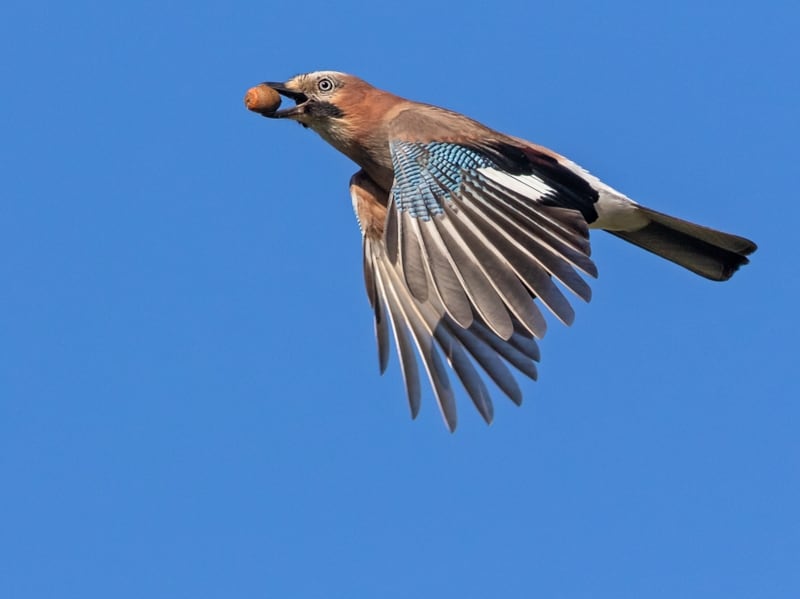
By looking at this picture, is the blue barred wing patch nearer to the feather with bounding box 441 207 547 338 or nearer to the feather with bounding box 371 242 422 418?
the feather with bounding box 441 207 547 338

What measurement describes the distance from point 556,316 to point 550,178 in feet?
5.52

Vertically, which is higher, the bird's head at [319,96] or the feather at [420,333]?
the bird's head at [319,96]

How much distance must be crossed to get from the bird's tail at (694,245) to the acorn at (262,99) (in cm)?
232

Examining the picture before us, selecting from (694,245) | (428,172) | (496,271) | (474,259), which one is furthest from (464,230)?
(694,245)

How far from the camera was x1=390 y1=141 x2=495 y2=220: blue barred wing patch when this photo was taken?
8.16 meters

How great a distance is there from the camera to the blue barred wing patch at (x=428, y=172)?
26.8 feet

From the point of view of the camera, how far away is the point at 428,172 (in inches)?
331

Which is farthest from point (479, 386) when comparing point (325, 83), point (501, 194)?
point (325, 83)

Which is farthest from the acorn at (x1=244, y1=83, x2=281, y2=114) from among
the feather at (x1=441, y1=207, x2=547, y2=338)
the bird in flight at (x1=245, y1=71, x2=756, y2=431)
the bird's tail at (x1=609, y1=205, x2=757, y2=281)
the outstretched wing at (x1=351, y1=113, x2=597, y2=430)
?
the bird's tail at (x1=609, y1=205, x2=757, y2=281)

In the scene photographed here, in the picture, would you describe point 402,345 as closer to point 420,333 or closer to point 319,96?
point 420,333

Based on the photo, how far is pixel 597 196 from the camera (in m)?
9.59

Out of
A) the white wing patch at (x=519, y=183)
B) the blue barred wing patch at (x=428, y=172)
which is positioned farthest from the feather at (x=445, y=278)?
the white wing patch at (x=519, y=183)

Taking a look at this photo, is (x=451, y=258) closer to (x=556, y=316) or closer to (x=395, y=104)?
(x=556, y=316)

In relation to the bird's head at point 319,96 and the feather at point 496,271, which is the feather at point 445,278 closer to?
the feather at point 496,271
